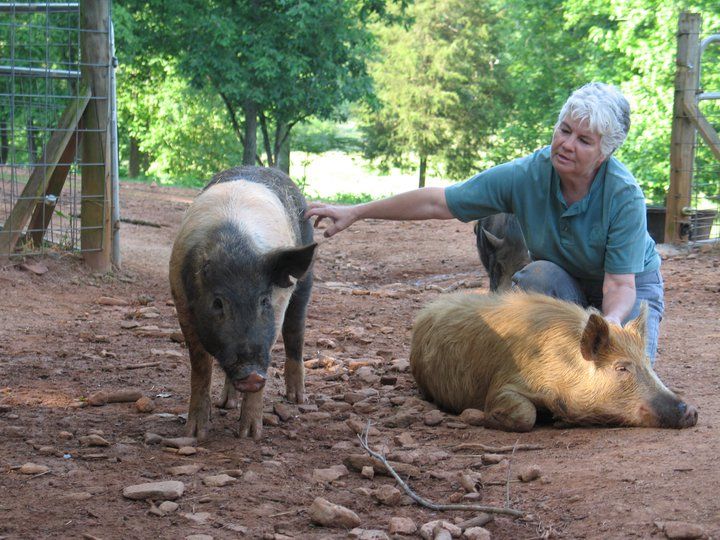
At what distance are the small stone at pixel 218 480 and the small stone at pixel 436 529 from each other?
33.2 inches

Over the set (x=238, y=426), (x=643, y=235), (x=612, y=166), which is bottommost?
(x=238, y=426)

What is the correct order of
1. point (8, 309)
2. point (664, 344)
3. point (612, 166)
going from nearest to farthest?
point (612, 166)
point (664, 344)
point (8, 309)

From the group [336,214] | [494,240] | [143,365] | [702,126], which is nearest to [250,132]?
[702,126]

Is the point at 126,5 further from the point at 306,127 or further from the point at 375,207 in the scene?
the point at 306,127

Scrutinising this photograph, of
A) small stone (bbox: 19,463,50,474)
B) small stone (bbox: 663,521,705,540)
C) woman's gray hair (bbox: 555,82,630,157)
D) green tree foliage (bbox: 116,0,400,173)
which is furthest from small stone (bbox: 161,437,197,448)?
green tree foliage (bbox: 116,0,400,173)

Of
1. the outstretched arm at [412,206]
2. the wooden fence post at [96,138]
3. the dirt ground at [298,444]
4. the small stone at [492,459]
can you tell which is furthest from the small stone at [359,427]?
the wooden fence post at [96,138]

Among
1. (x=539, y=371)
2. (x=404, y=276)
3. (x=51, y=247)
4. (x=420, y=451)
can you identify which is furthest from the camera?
(x=404, y=276)

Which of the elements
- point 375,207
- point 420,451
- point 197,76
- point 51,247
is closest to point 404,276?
point 51,247

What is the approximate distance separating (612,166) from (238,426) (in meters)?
2.33

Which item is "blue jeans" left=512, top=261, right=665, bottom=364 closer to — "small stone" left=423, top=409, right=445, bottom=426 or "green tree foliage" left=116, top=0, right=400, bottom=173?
"small stone" left=423, top=409, right=445, bottom=426

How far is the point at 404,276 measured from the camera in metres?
10.5

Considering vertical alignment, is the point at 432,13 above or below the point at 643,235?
above

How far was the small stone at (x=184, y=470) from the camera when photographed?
141 inches

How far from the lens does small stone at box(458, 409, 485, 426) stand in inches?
175
